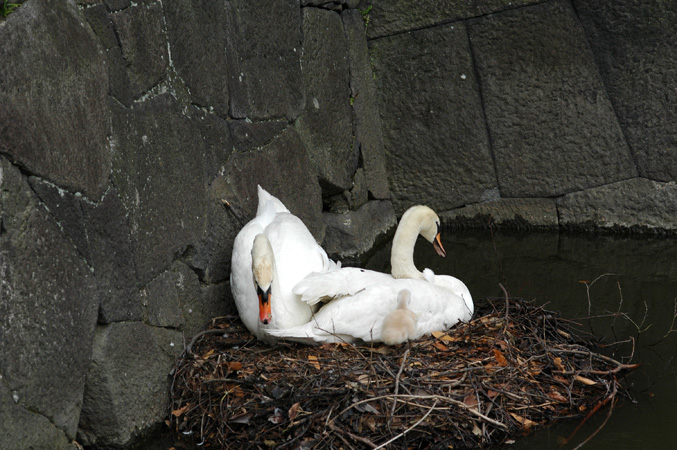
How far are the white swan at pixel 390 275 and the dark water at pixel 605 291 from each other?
41 centimetres

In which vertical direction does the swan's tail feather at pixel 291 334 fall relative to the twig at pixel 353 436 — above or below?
above

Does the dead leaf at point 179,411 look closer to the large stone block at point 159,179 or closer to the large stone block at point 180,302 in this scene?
the large stone block at point 180,302

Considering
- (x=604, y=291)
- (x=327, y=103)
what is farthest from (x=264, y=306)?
(x=327, y=103)

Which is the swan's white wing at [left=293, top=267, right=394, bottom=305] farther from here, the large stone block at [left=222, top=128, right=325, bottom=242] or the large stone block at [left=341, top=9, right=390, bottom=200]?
the large stone block at [left=341, top=9, right=390, bottom=200]

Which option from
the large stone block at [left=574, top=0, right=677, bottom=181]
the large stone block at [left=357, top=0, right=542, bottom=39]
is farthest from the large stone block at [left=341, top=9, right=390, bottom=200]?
the large stone block at [left=574, top=0, right=677, bottom=181]

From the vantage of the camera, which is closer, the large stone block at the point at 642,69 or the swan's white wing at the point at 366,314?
the swan's white wing at the point at 366,314

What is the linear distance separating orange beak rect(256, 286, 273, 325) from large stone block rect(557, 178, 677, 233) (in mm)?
3875

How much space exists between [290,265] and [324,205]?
235cm

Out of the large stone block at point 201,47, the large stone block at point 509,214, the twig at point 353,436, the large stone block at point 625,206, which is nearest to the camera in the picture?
the twig at point 353,436

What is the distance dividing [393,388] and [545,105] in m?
4.08

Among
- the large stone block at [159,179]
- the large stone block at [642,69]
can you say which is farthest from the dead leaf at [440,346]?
the large stone block at [642,69]

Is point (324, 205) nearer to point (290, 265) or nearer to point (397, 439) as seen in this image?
point (290, 265)

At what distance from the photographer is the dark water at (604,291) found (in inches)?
141

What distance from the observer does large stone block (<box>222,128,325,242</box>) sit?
478cm
